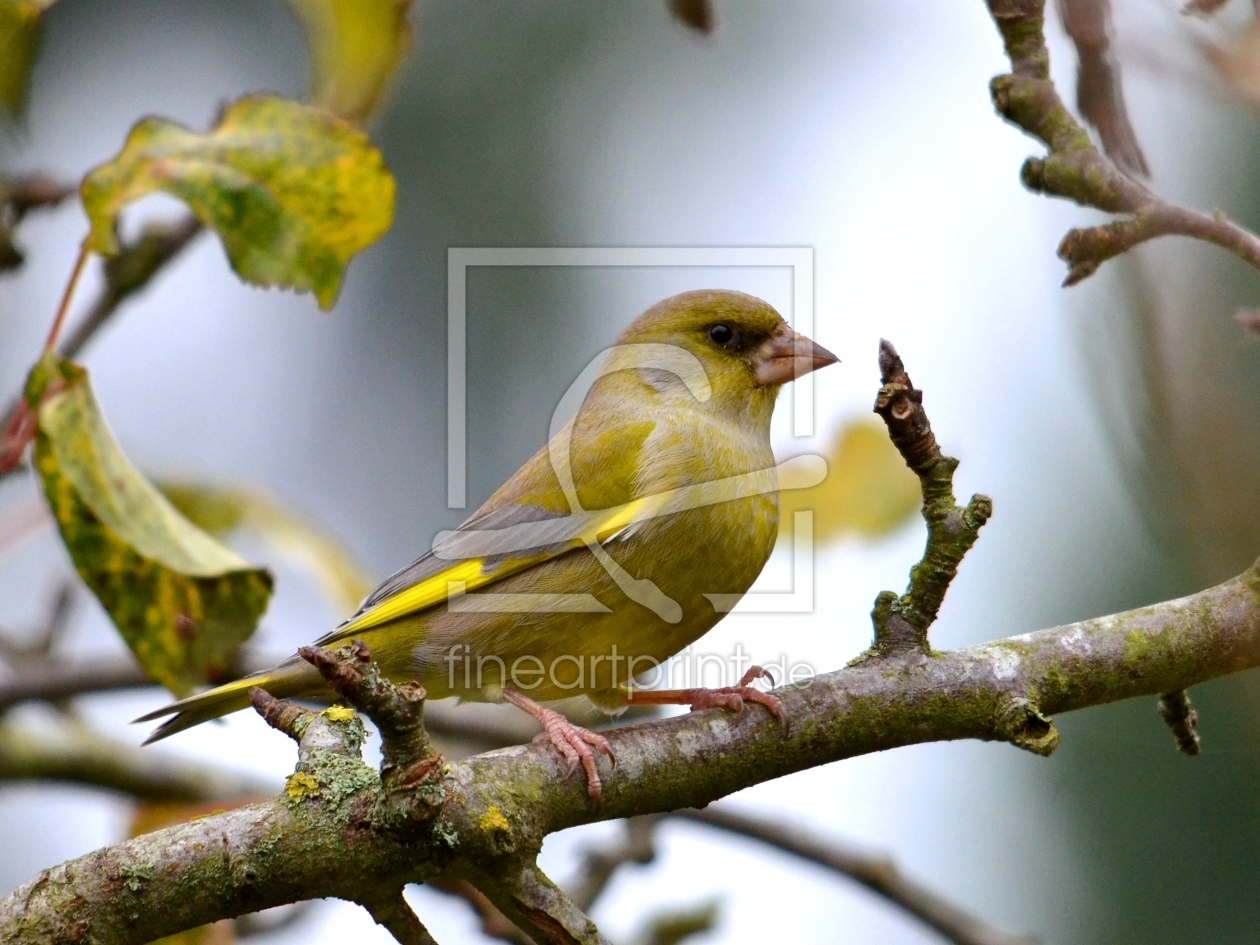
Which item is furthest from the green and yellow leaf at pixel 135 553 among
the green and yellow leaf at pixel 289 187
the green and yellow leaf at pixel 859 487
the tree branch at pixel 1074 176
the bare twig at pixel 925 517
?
the tree branch at pixel 1074 176

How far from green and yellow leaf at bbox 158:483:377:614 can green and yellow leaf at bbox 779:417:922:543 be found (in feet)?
4.50

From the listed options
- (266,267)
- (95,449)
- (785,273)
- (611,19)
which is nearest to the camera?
(95,449)

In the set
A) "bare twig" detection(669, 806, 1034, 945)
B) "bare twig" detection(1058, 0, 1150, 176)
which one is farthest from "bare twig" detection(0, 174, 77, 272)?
"bare twig" detection(1058, 0, 1150, 176)

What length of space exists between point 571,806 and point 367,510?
7140 millimetres

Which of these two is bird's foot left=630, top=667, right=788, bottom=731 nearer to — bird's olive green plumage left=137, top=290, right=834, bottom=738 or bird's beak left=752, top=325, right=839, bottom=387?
bird's olive green plumage left=137, top=290, right=834, bottom=738

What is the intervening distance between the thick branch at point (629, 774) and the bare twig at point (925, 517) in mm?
72

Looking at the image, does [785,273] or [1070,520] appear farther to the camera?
[1070,520]

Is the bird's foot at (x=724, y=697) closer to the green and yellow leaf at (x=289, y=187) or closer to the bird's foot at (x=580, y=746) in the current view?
the bird's foot at (x=580, y=746)

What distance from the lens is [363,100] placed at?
3.45m

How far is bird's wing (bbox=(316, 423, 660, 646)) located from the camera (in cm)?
364

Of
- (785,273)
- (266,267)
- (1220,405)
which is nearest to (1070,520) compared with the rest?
(785,273)

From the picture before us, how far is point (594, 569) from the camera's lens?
3514mm

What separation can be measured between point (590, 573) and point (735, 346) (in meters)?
1.13

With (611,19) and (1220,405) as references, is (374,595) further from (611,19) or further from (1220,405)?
(611,19)
